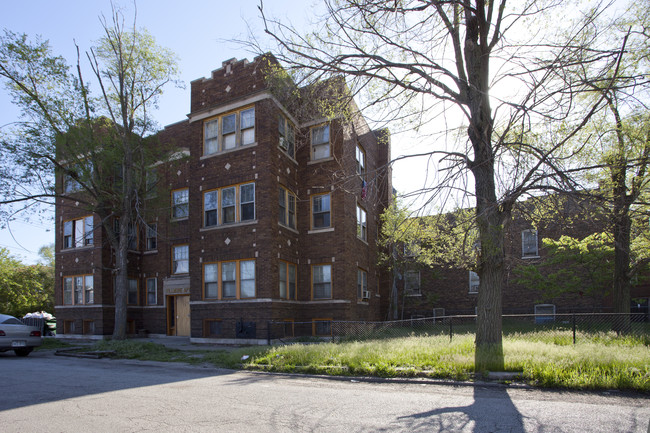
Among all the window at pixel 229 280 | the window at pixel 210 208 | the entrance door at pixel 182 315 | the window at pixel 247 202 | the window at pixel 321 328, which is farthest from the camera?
the entrance door at pixel 182 315

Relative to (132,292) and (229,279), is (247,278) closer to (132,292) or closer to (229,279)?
(229,279)

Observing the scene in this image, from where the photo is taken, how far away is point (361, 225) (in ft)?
70.5

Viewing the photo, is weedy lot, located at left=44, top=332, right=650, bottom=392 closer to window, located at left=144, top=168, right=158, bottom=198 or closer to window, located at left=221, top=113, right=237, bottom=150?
window, located at left=144, top=168, right=158, bottom=198

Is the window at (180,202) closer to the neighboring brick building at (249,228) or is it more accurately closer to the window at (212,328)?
the neighboring brick building at (249,228)

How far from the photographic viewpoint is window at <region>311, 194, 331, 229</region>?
62.5 ft

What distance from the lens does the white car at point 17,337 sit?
14.1m

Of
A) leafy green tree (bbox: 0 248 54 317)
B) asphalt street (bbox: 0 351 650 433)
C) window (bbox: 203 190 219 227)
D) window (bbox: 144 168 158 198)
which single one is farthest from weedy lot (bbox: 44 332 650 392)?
leafy green tree (bbox: 0 248 54 317)

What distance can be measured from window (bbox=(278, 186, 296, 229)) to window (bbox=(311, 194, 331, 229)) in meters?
0.90

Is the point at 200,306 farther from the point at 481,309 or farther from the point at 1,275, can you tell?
the point at 1,275

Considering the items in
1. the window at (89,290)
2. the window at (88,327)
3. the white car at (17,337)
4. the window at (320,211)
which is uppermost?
the window at (320,211)

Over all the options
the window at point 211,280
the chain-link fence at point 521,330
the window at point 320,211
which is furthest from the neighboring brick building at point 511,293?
the window at point 211,280

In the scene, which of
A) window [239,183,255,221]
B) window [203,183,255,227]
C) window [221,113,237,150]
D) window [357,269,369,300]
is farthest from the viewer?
window [357,269,369,300]

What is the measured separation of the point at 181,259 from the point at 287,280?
6822 millimetres

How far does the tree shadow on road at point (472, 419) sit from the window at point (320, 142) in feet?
46.5
